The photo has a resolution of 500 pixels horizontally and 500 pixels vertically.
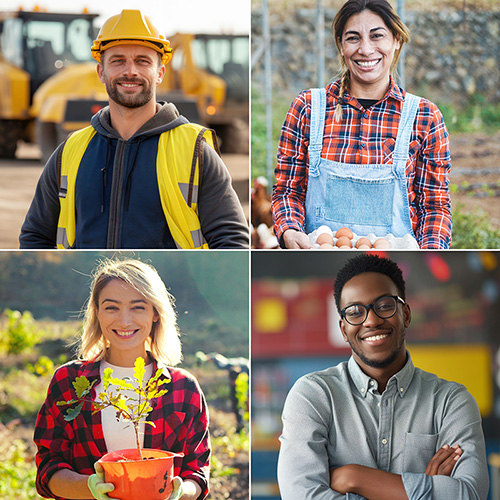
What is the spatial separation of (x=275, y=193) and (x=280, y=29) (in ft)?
2.62

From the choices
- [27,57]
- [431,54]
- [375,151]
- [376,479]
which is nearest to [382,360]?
[376,479]

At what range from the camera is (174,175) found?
2.75m

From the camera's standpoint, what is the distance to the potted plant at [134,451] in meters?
2.79

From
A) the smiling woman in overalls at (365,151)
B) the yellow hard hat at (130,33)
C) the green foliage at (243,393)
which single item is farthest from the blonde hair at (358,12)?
the green foliage at (243,393)

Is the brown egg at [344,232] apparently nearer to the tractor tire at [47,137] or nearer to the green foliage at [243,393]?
the green foliage at [243,393]

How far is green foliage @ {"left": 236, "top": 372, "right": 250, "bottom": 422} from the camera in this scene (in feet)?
10.6

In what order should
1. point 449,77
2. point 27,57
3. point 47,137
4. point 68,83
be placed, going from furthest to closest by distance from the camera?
point 27,57, point 68,83, point 47,137, point 449,77

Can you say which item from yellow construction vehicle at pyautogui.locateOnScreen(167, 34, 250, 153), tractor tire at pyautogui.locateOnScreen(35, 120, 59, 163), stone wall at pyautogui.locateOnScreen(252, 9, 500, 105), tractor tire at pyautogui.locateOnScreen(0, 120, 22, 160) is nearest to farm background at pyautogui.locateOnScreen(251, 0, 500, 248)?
stone wall at pyautogui.locateOnScreen(252, 9, 500, 105)

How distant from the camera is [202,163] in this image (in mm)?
2732

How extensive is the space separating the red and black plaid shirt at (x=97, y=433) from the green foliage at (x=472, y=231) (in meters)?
1.34

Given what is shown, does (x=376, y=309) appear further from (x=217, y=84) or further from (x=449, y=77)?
(x=217, y=84)

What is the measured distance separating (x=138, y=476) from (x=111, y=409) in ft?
1.27

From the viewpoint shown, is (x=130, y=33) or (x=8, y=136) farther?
(x=8, y=136)

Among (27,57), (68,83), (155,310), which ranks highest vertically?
(27,57)
